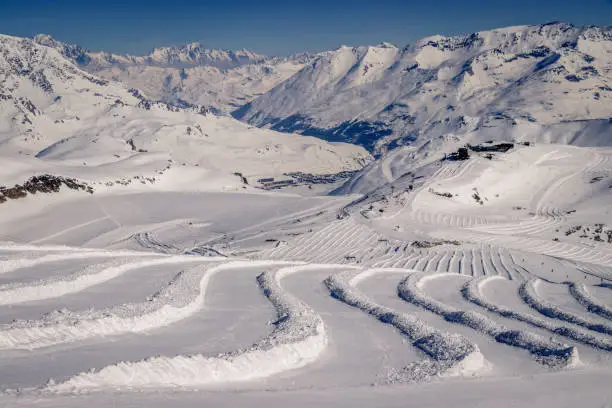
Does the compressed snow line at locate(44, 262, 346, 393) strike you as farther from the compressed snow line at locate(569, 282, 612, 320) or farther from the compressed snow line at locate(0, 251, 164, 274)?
the compressed snow line at locate(0, 251, 164, 274)

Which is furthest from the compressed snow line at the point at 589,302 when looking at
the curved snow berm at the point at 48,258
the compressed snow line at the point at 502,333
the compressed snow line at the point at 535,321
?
the curved snow berm at the point at 48,258

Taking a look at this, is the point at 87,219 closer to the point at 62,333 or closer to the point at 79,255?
the point at 79,255

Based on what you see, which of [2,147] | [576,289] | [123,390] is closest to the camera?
[123,390]

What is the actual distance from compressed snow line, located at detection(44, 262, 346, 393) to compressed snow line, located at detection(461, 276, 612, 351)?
5.65 m

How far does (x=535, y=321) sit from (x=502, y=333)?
2.09 m

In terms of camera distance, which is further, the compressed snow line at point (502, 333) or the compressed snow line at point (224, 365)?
the compressed snow line at point (502, 333)

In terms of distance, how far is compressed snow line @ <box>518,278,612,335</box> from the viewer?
13227 mm

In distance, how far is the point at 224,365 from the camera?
344 inches

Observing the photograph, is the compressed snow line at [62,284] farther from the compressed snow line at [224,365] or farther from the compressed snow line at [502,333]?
the compressed snow line at [502,333]

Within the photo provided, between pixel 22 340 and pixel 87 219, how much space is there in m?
44.8

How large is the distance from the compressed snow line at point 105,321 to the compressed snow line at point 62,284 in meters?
2.30

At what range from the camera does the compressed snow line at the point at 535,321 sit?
11.6m

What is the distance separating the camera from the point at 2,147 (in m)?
199

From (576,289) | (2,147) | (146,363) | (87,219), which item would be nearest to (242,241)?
(87,219)
